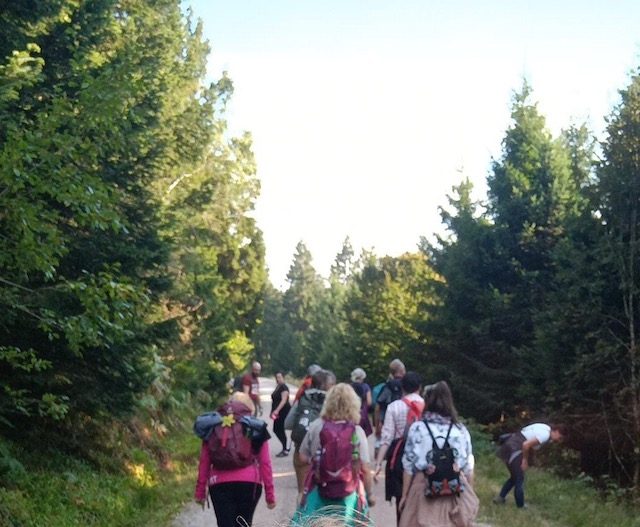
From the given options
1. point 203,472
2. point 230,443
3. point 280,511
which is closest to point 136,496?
point 280,511

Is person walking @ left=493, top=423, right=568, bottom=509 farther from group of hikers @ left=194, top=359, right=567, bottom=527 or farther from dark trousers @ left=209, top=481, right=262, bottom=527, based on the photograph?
dark trousers @ left=209, top=481, right=262, bottom=527

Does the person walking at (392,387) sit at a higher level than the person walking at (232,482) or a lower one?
higher

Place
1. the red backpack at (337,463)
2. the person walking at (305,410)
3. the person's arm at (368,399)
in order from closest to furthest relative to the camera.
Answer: the red backpack at (337,463)
the person walking at (305,410)
the person's arm at (368,399)

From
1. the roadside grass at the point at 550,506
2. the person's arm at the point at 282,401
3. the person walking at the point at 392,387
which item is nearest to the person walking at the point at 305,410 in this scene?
the person walking at the point at 392,387

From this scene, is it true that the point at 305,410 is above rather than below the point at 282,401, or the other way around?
above

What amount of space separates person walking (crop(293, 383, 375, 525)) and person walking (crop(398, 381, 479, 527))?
1.73ft

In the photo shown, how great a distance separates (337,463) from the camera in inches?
273

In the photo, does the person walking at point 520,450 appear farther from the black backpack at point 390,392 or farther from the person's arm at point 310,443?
the person's arm at point 310,443

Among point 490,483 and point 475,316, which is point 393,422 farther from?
point 475,316

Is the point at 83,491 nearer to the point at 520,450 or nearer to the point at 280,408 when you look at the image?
the point at 280,408

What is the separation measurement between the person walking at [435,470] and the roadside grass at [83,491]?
446 cm

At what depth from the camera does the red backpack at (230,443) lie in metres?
7.01

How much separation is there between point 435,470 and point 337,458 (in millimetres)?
931

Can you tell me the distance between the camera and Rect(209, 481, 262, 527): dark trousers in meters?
7.10
